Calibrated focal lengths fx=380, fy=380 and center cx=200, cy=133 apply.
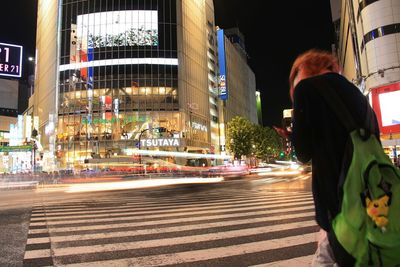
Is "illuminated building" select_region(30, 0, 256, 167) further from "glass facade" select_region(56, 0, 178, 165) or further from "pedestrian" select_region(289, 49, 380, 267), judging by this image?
"pedestrian" select_region(289, 49, 380, 267)

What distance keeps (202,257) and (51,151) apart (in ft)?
200

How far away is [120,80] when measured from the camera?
6216 cm

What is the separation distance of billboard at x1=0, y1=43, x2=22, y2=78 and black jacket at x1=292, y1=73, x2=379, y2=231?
14.0 meters

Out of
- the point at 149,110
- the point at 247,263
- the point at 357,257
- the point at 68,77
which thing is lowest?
the point at 247,263

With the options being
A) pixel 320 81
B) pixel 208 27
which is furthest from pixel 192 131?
pixel 320 81

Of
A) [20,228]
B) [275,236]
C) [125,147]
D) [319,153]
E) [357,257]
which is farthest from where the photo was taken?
[125,147]

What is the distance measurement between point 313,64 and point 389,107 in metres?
32.5

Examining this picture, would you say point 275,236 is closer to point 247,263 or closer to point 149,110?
point 247,263

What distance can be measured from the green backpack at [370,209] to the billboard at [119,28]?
6440 cm

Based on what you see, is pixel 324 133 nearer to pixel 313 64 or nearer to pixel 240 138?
pixel 313 64

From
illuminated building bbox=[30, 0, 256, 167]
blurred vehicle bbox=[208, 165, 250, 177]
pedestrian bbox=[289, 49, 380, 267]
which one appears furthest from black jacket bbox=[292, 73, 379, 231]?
illuminated building bbox=[30, 0, 256, 167]

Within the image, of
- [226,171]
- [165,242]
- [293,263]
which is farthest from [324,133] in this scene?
[226,171]

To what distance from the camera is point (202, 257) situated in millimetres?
4918

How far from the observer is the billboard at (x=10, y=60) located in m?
13.7
